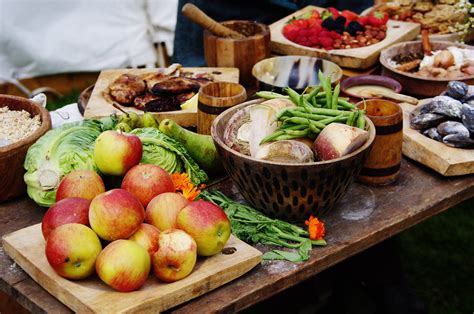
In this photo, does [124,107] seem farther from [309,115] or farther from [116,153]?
[309,115]

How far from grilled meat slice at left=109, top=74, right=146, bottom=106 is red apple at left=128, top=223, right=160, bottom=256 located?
43.2 inches

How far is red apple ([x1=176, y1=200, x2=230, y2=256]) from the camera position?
5.72ft

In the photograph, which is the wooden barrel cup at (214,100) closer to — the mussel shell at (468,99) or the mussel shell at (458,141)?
the mussel shell at (458,141)

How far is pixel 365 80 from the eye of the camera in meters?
2.87

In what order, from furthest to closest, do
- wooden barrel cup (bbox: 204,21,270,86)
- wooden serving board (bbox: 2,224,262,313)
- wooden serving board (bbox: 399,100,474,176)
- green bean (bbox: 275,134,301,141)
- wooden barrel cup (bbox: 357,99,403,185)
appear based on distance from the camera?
wooden barrel cup (bbox: 204,21,270,86) → wooden serving board (bbox: 399,100,474,176) → wooden barrel cup (bbox: 357,99,403,185) → green bean (bbox: 275,134,301,141) → wooden serving board (bbox: 2,224,262,313)

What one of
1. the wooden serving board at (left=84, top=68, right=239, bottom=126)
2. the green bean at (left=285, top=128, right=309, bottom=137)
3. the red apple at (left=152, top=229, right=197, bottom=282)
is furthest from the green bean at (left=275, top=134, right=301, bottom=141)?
the wooden serving board at (left=84, top=68, right=239, bottom=126)

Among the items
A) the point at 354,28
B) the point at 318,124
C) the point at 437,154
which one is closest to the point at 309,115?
the point at 318,124

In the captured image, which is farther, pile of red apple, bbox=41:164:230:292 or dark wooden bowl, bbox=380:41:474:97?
dark wooden bowl, bbox=380:41:474:97

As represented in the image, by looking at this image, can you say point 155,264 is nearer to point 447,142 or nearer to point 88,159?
point 88,159

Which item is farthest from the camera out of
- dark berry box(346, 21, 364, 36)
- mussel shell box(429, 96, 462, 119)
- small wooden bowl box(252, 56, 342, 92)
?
dark berry box(346, 21, 364, 36)

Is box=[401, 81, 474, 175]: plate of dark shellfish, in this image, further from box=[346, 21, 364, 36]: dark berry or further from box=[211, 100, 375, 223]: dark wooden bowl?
box=[346, 21, 364, 36]: dark berry

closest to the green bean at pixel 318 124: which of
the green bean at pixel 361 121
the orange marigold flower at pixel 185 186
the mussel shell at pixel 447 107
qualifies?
the green bean at pixel 361 121

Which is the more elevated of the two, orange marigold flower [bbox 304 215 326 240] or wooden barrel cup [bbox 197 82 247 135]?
wooden barrel cup [bbox 197 82 247 135]

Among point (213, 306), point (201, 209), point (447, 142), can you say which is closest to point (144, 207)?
point (201, 209)
